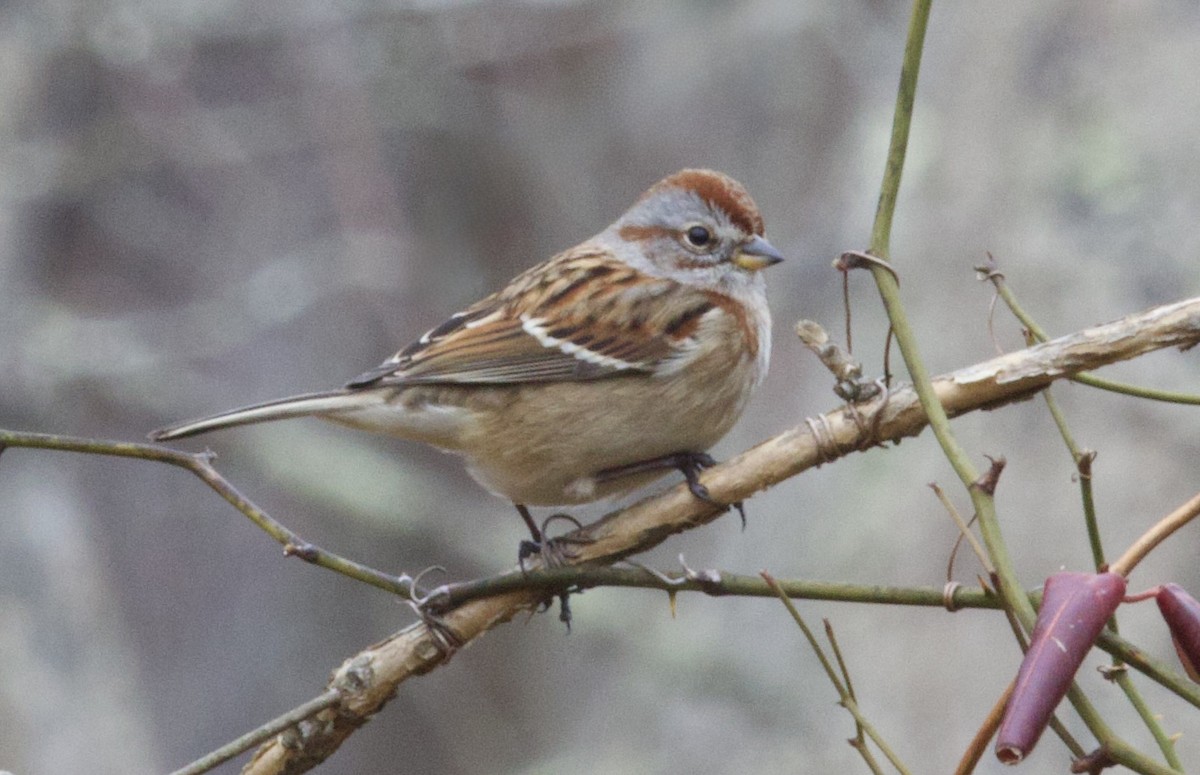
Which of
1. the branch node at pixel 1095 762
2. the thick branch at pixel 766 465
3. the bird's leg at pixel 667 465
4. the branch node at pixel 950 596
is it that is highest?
the bird's leg at pixel 667 465

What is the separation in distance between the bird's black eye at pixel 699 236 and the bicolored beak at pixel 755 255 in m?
0.08

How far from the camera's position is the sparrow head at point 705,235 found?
365cm

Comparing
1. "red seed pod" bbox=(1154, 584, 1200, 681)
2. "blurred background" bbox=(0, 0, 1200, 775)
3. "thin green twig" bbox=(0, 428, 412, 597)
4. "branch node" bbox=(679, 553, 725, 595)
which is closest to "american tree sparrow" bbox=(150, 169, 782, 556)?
"thin green twig" bbox=(0, 428, 412, 597)

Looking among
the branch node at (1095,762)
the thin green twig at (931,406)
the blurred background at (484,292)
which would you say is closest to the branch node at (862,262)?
the thin green twig at (931,406)

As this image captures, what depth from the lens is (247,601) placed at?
664 cm

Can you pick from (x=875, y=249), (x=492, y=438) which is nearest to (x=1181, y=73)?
(x=492, y=438)

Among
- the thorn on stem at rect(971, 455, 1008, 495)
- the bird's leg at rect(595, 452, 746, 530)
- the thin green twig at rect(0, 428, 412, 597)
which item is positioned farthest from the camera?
the bird's leg at rect(595, 452, 746, 530)

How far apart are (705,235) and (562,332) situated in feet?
1.63

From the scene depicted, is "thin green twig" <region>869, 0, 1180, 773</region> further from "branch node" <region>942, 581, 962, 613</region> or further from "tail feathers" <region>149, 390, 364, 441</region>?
"tail feathers" <region>149, 390, 364, 441</region>

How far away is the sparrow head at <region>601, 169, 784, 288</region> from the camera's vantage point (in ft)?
12.0

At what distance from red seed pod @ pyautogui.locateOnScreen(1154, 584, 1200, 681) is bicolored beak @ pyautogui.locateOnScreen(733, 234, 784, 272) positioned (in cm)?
201

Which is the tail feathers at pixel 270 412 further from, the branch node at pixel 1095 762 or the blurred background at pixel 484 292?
the blurred background at pixel 484 292

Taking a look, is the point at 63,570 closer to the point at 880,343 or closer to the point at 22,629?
the point at 22,629

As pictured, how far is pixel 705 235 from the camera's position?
3.70 metres
